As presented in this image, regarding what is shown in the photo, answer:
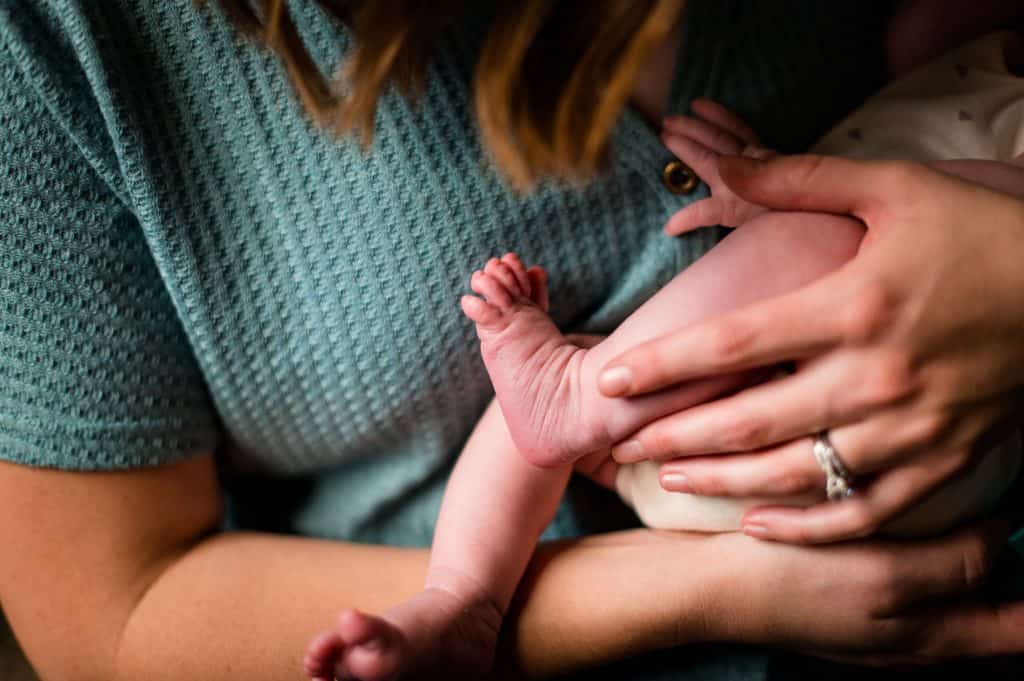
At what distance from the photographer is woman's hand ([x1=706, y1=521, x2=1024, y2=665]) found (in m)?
0.71

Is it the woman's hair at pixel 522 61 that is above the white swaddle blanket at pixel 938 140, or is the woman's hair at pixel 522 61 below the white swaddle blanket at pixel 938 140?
above

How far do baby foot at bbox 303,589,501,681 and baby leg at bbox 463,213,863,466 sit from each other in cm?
15

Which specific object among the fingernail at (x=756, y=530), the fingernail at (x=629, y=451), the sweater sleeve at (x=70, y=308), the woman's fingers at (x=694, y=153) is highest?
the sweater sleeve at (x=70, y=308)

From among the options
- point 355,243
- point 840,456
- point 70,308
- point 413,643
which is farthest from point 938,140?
point 70,308

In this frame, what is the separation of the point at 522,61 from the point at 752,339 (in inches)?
10.0

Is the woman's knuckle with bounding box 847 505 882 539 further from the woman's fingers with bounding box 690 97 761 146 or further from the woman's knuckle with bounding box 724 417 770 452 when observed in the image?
the woman's fingers with bounding box 690 97 761 146

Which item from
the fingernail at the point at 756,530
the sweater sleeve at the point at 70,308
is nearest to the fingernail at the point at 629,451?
the fingernail at the point at 756,530

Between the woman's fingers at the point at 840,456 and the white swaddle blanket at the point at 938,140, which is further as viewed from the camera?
the white swaddle blanket at the point at 938,140

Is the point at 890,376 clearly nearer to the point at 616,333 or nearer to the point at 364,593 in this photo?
the point at 616,333

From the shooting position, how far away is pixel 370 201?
696 mm

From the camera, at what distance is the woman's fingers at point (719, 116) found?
723 millimetres

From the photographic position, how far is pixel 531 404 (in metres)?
0.68

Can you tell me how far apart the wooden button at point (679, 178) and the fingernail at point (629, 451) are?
0.77ft

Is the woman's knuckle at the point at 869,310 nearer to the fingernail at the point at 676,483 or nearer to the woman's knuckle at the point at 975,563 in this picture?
the fingernail at the point at 676,483
